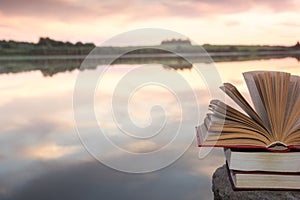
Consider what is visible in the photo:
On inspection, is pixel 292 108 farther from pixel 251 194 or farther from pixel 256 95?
pixel 251 194

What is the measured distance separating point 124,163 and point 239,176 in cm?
70

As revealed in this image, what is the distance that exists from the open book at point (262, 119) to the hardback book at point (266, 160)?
0.07ft

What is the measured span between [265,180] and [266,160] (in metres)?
0.07

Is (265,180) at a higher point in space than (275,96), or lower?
lower

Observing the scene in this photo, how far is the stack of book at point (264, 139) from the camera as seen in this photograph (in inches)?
42.0

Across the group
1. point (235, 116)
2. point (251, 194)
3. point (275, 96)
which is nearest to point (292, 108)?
point (275, 96)

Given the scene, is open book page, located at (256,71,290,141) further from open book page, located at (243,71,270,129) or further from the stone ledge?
the stone ledge

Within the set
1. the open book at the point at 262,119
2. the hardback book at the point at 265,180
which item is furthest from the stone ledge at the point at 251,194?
the open book at the point at 262,119

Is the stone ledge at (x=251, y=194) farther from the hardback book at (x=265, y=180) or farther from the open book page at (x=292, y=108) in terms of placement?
the open book page at (x=292, y=108)

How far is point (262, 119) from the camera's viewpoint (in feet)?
3.67

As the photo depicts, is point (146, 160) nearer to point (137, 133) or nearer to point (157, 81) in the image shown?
point (137, 133)

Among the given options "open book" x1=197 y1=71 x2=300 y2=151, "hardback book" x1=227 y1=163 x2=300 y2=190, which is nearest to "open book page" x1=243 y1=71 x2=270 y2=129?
"open book" x1=197 y1=71 x2=300 y2=151

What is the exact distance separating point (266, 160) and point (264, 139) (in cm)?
6

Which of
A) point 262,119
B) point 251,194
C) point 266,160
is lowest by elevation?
point 251,194
